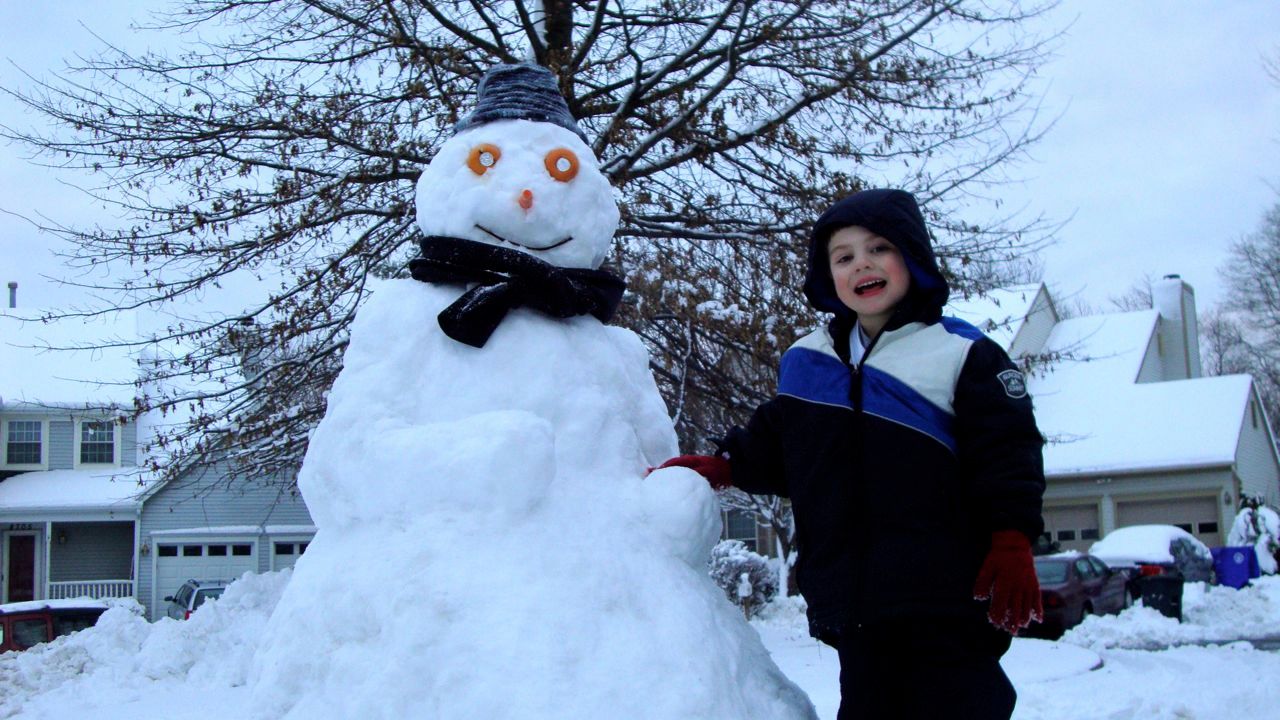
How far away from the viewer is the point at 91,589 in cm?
1981

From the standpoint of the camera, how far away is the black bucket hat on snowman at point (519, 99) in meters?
3.30

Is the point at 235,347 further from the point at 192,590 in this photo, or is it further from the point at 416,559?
the point at 192,590

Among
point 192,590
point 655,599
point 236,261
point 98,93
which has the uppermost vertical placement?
point 98,93

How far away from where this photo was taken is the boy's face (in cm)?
281

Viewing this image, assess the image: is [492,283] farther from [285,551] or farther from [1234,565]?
[285,551]

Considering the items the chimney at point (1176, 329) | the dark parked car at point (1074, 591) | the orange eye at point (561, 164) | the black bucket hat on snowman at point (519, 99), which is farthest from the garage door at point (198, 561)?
the chimney at point (1176, 329)

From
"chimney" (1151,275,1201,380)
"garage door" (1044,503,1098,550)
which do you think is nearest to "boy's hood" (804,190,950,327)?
"garage door" (1044,503,1098,550)

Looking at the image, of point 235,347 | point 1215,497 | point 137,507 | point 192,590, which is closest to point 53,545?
point 137,507

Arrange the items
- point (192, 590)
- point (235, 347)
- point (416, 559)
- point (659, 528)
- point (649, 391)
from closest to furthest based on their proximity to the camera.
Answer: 1. point (416, 559)
2. point (659, 528)
3. point (649, 391)
4. point (235, 347)
5. point (192, 590)

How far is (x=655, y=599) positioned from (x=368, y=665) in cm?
71

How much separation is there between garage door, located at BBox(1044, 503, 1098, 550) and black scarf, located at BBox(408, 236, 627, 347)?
21.3 metres

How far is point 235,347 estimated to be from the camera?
26.2 ft

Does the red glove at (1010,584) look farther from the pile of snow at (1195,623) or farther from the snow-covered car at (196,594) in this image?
the snow-covered car at (196,594)

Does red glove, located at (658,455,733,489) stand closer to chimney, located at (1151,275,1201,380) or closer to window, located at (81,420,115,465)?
window, located at (81,420,115,465)
